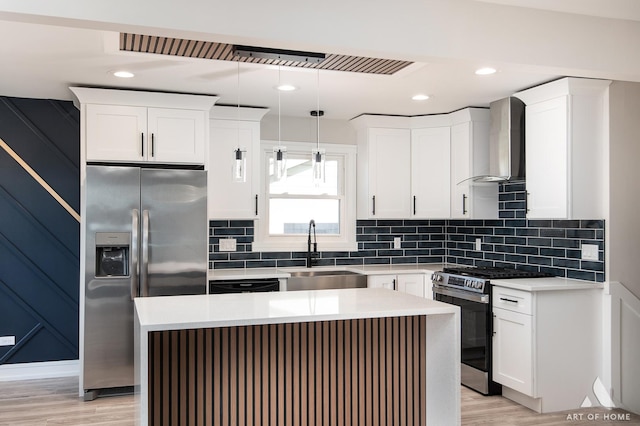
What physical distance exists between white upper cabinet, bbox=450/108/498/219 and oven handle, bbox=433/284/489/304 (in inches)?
29.7

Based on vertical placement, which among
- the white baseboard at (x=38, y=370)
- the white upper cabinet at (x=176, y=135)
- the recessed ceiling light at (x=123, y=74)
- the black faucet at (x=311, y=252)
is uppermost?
the recessed ceiling light at (x=123, y=74)

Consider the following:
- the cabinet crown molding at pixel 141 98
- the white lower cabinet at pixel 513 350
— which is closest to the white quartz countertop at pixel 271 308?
the white lower cabinet at pixel 513 350

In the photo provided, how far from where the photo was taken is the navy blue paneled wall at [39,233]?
486 cm

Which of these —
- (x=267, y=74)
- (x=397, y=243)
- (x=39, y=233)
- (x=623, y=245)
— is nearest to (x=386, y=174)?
(x=397, y=243)

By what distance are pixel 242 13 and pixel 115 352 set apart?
9.46 feet

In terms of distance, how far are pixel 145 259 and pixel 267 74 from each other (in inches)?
65.2

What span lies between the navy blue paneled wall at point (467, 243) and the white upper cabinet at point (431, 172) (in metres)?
0.45

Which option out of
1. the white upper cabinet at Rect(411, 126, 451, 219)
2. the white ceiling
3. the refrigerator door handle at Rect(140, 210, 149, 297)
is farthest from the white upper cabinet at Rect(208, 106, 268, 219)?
the white upper cabinet at Rect(411, 126, 451, 219)

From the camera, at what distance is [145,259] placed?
4.32m

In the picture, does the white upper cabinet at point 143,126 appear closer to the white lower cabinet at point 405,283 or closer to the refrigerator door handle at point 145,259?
the refrigerator door handle at point 145,259

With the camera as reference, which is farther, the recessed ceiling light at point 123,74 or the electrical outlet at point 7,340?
the electrical outlet at point 7,340

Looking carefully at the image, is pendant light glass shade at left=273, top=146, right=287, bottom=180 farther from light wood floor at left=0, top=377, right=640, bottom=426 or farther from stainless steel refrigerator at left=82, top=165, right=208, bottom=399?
light wood floor at left=0, top=377, right=640, bottom=426

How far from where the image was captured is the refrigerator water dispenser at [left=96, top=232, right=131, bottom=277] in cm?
432

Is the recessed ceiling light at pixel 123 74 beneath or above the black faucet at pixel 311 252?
above
